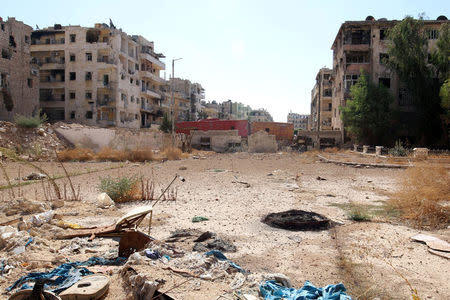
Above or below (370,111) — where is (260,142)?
below

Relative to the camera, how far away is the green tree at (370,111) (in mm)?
36938

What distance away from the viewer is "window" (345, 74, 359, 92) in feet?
137

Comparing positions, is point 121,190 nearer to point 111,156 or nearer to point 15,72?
point 111,156

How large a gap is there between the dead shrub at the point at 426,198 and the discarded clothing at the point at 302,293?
5.10 meters

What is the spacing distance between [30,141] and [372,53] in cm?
3633

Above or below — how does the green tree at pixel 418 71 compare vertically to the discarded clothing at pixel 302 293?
above

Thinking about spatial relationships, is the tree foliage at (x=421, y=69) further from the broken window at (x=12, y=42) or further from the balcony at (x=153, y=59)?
the broken window at (x=12, y=42)

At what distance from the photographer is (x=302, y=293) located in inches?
170

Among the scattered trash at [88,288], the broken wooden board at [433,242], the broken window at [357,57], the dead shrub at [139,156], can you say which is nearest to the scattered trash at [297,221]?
the broken wooden board at [433,242]

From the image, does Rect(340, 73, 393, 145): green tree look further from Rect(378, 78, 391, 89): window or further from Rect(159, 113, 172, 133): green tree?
Rect(159, 113, 172, 133): green tree

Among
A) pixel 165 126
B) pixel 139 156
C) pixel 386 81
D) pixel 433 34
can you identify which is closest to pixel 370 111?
pixel 386 81

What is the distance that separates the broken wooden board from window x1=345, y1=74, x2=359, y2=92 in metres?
37.2

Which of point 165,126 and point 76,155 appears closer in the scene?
point 76,155

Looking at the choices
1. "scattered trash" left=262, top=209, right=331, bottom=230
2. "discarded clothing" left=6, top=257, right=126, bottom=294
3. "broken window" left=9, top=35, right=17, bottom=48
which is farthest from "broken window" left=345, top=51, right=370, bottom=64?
"discarded clothing" left=6, top=257, right=126, bottom=294
